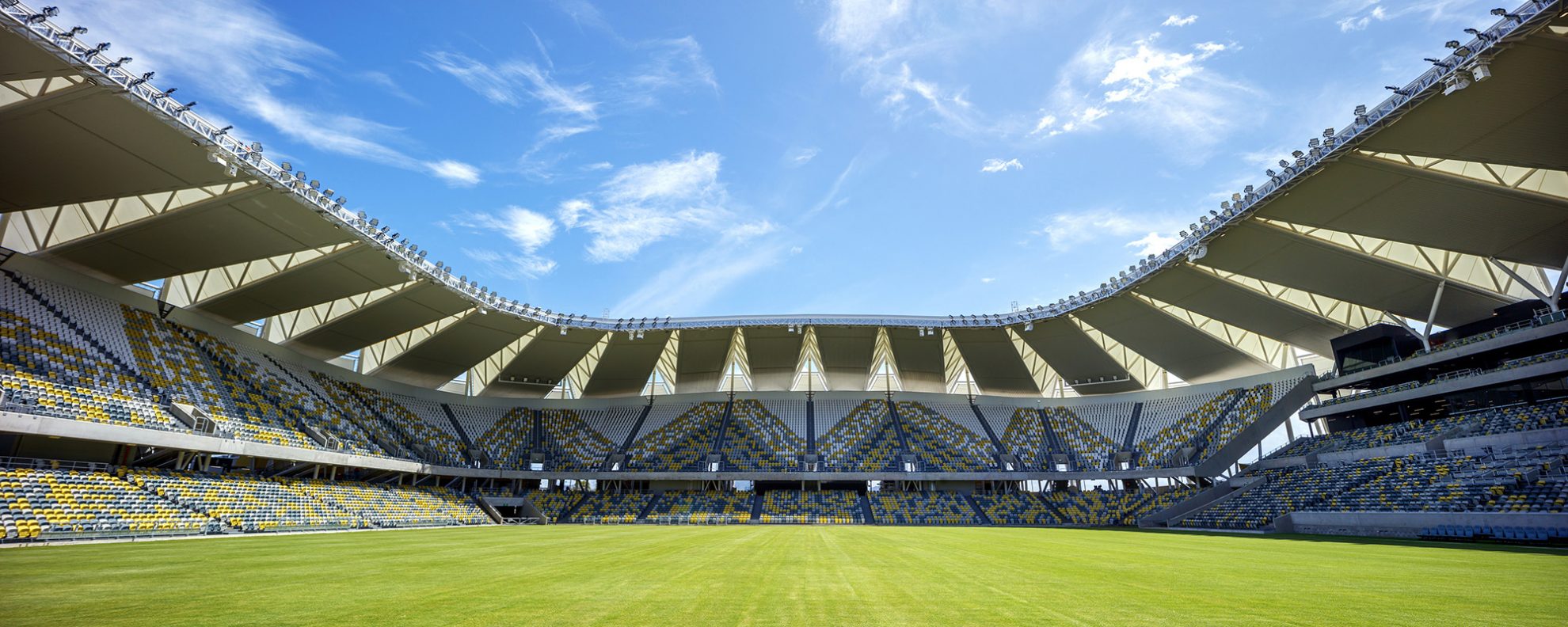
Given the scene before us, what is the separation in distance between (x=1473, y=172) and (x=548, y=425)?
5628 centimetres

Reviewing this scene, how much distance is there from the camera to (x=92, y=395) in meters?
27.2

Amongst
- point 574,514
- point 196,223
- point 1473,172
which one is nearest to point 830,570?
point 1473,172

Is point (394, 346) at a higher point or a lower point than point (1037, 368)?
higher

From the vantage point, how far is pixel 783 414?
187ft

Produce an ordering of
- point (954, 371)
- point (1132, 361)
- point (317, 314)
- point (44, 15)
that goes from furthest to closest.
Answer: point (954, 371) < point (1132, 361) < point (317, 314) < point (44, 15)

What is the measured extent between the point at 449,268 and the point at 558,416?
24.0 metres

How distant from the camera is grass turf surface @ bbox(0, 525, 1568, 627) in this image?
7.99 metres

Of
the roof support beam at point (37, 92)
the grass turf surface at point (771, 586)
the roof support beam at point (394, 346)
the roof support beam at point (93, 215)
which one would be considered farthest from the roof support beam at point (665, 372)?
the roof support beam at point (37, 92)

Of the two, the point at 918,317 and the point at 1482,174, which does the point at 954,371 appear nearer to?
the point at 918,317

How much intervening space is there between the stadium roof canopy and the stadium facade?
0.48 ft

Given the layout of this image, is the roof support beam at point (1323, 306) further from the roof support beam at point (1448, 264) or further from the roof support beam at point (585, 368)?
the roof support beam at point (585, 368)

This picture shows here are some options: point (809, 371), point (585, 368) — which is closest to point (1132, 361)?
point (809, 371)

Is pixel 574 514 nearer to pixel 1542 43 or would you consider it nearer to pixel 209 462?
pixel 209 462

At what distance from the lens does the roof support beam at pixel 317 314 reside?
3722 cm
